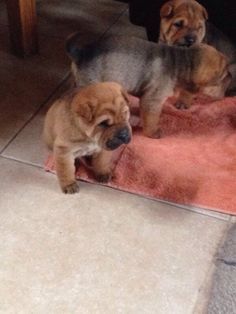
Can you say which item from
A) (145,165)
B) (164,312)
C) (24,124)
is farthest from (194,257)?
(24,124)

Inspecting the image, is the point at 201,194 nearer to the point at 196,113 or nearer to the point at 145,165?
the point at 145,165

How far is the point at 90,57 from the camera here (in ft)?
5.67

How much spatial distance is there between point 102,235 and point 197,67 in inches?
26.3

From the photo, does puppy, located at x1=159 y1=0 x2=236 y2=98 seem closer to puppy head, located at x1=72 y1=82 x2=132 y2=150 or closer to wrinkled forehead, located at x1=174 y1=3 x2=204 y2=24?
wrinkled forehead, located at x1=174 y1=3 x2=204 y2=24

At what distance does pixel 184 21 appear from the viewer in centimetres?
190

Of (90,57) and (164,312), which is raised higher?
(90,57)

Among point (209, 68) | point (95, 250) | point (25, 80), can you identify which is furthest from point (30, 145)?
point (209, 68)

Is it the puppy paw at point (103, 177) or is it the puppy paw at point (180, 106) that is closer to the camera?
the puppy paw at point (103, 177)

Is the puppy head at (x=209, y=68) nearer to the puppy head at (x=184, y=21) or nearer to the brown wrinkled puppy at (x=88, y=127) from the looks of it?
the puppy head at (x=184, y=21)

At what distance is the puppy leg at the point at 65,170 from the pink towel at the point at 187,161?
3.0 inches

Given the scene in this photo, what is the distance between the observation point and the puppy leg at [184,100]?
1.90 metres

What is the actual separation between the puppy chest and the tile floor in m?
0.13

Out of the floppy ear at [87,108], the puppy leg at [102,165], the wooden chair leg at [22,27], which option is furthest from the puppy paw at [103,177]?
the wooden chair leg at [22,27]

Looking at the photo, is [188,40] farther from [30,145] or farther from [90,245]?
[90,245]
